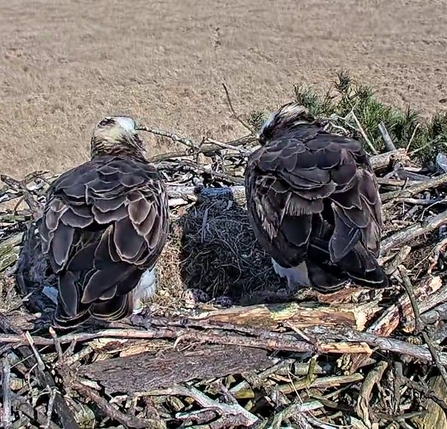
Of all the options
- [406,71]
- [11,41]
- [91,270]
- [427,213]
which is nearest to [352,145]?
[427,213]

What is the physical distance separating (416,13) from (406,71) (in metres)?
4.33

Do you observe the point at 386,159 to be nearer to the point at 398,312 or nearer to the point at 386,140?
the point at 386,140

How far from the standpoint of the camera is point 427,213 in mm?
4215

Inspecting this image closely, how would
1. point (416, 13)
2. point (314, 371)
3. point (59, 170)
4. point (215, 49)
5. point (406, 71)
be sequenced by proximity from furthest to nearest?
point (416, 13)
point (215, 49)
point (406, 71)
point (59, 170)
point (314, 371)

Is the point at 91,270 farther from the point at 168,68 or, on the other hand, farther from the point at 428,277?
the point at 168,68

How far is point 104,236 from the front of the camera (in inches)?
135

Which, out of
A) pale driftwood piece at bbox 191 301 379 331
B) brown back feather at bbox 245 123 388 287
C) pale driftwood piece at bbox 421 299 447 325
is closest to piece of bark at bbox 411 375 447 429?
pale driftwood piece at bbox 421 299 447 325

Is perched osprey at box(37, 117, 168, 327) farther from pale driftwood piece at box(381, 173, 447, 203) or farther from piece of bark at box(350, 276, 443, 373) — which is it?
pale driftwood piece at box(381, 173, 447, 203)

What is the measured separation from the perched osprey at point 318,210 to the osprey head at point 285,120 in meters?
0.51

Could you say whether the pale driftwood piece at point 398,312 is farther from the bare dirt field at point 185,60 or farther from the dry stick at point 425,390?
the bare dirt field at point 185,60

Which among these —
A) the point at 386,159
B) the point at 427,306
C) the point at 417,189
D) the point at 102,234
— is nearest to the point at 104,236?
the point at 102,234

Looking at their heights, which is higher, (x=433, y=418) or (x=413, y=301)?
(x=413, y=301)

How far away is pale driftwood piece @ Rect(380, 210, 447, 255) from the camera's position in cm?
390

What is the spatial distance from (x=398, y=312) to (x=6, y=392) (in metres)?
1.71
